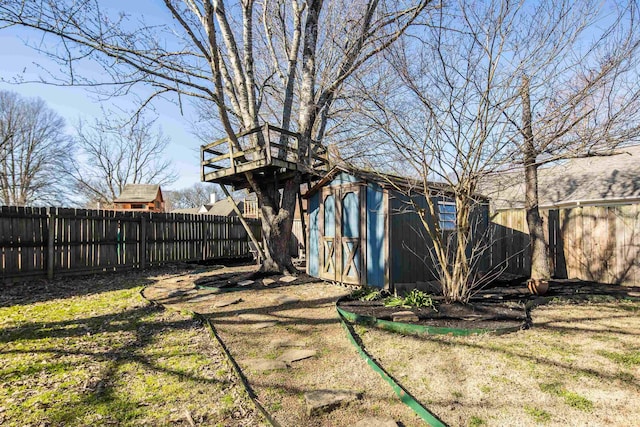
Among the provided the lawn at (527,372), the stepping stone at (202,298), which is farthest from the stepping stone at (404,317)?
the stepping stone at (202,298)

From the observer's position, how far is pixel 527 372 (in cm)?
301

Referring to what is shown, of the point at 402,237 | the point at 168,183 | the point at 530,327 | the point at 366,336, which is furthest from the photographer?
the point at 168,183

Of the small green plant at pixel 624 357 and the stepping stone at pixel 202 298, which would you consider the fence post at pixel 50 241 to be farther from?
the small green plant at pixel 624 357

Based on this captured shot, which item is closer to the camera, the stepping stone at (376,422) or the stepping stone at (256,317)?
the stepping stone at (376,422)

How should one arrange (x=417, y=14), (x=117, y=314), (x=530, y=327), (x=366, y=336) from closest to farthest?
1. (x=366, y=336)
2. (x=530, y=327)
3. (x=117, y=314)
4. (x=417, y=14)

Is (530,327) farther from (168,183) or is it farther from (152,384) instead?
(168,183)

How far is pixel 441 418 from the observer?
2307mm

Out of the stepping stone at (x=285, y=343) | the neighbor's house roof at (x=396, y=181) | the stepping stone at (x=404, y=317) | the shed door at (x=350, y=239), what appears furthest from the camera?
the shed door at (x=350, y=239)

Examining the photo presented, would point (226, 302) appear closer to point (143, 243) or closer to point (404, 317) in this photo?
point (404, 317)

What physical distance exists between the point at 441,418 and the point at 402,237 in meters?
4.62

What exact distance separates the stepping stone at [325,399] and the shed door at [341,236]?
4423 millimetres

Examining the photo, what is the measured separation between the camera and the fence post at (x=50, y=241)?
7629 mm

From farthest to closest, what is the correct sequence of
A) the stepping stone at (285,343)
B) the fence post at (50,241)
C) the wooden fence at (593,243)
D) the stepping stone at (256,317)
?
1. the fence post at (50,241)
2. the wooden fence at (593,243)
3. the stepping stone at (256,317)
4. the stepping stone at (285,343)

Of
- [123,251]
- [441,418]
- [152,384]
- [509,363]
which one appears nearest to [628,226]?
[509,363]
